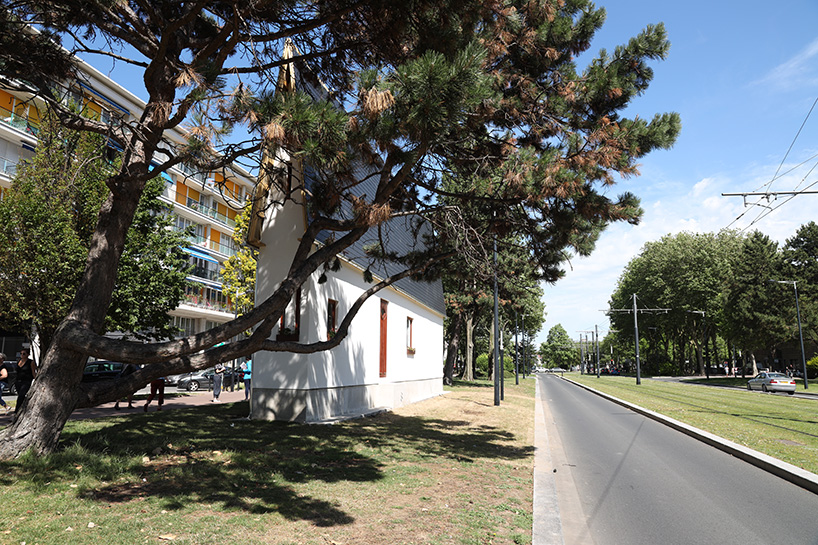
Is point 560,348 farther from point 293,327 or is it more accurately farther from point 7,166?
point 293,327

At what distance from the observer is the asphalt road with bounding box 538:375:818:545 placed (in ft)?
17.0

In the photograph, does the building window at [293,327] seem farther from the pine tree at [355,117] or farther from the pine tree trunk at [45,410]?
the pine tree trunk at [45,410]

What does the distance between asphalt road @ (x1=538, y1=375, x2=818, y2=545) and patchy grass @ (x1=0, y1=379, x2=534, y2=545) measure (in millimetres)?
723

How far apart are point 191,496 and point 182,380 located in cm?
2534

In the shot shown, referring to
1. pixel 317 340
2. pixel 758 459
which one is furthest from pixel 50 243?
pixel 758 459

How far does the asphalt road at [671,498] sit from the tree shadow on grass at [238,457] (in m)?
1.59

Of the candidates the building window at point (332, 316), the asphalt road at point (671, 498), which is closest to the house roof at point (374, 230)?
the building window at point (332, 316)

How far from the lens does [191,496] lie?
18.3 feet

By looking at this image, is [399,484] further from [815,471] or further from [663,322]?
[663,322]


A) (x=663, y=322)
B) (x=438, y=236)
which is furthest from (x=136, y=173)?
(x=663, y=322)

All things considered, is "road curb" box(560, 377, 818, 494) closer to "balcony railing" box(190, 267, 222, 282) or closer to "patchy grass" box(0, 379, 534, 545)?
"patchy grass" box(0, 379, 534, 545)

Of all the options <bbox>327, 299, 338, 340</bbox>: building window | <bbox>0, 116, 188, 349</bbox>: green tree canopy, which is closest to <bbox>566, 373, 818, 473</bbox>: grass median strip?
<bbox>327, 299, 338, 340</bbox>: building window

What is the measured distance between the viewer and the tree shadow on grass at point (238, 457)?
559 cm

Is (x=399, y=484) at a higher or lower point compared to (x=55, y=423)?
lower
